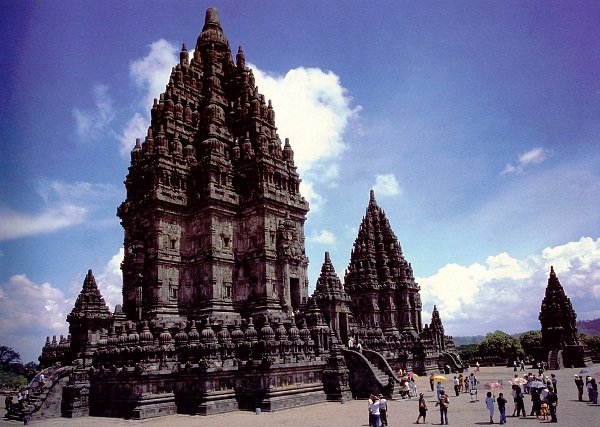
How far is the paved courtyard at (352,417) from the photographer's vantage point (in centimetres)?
2252

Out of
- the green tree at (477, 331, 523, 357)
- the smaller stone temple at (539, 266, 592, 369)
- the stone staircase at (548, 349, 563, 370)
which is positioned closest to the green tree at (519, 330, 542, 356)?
the green tree at (477, 331, 523, 357)

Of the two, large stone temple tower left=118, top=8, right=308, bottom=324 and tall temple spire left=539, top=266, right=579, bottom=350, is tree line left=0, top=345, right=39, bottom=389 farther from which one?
tall temple spire left=539, top=266, right=579, bottom=350

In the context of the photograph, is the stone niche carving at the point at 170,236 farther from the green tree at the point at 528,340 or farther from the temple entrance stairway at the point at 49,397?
the green tree at the point at 528,340

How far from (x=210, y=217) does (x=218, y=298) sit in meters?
6.34

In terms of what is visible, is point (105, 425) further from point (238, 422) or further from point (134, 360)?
point (238, 422)

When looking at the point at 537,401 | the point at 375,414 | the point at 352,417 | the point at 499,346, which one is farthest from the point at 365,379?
the point at 499,346

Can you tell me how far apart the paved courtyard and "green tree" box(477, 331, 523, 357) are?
45.7 metres

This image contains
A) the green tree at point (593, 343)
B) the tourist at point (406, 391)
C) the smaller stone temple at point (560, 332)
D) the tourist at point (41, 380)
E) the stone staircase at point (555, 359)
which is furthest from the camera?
the green tree at point (593, 343)

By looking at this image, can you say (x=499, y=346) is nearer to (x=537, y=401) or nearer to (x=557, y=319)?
(x=557, y=319)

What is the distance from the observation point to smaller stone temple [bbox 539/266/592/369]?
5462cm

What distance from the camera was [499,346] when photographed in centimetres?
7550

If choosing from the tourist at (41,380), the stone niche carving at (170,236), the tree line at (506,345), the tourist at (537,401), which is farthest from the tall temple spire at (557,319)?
the tourist at (41,380)

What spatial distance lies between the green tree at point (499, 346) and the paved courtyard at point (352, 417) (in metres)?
45.7

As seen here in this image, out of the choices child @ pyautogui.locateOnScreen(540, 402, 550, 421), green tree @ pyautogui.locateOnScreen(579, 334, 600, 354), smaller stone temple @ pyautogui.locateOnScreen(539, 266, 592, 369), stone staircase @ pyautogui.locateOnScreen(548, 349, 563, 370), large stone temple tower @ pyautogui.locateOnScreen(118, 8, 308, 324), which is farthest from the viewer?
green tree @ pyautogui.locateOnScreen(579, 334, 600, 354)
